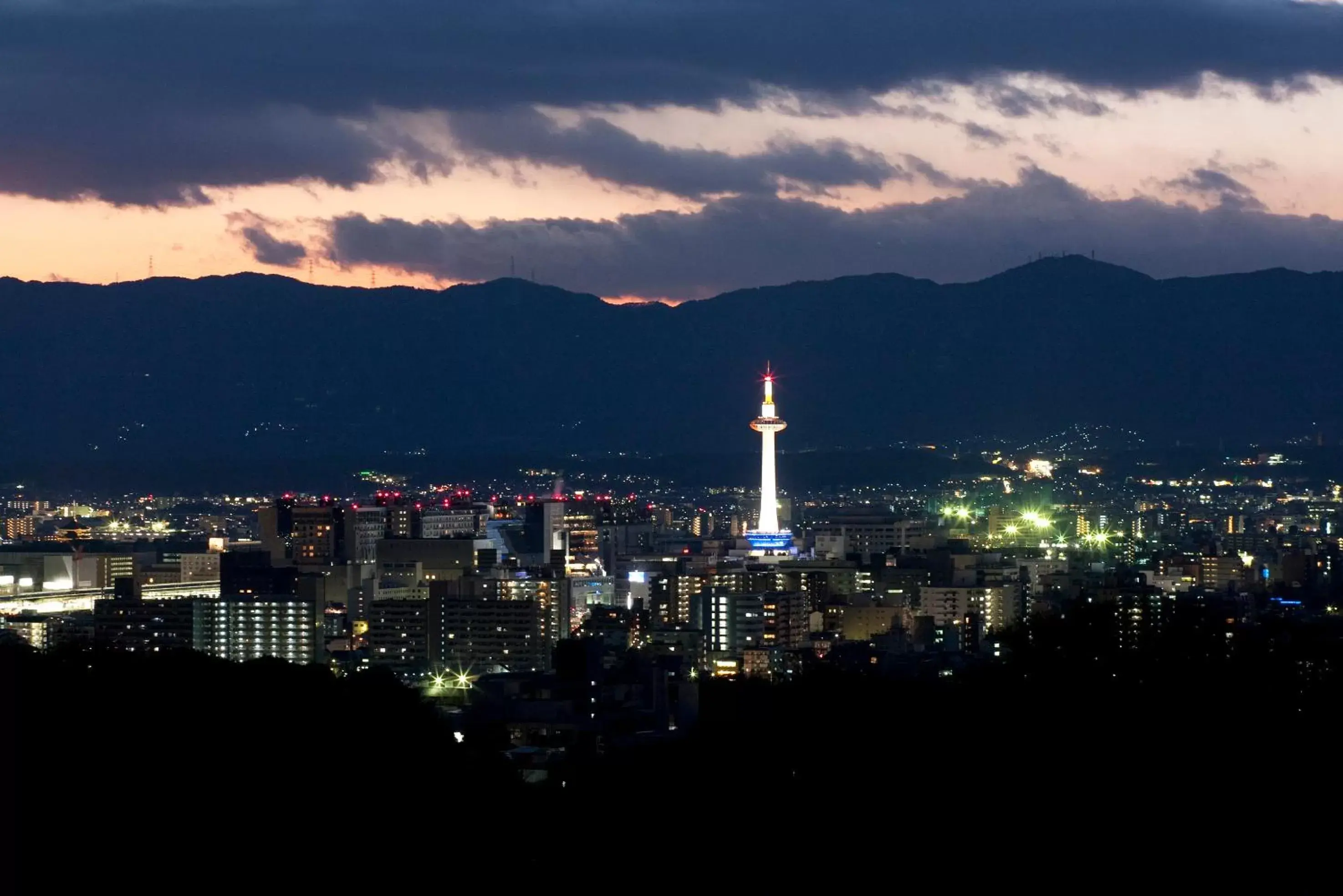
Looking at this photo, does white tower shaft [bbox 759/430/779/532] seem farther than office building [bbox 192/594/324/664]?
Yes

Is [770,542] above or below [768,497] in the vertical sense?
below

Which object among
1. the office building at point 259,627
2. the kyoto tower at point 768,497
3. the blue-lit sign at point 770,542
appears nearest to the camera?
the office building at point 259,627

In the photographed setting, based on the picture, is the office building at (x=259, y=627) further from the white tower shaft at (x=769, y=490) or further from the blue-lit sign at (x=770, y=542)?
the white tower shaft at (x=769, y=490)

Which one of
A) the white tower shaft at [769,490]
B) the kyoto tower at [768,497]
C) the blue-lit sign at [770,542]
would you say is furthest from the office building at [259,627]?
the white tower shaft at [769,490]

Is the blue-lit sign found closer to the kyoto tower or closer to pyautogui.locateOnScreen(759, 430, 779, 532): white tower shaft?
the kyoto tower

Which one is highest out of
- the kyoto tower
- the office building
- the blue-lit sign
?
the kyoto tower

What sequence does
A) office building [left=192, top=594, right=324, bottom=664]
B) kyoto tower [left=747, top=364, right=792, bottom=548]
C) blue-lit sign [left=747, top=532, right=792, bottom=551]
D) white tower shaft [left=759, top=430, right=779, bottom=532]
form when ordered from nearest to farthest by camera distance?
office building [left=192, top=594, right=324, bottom=664]
blue-lit sign [left=747, top=532, right=792, bottom=551]
kyoto tower [left=747, top=364, right=792, bottom=548]
white tower shaft [left=759, top=430, right=779, bottom=532]

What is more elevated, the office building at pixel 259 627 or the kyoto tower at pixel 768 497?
the kyoto tower at pixel 768 497

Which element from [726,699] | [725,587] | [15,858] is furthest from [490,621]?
[15,858]

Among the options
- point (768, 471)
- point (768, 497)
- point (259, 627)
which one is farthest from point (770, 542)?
point (259, 627)

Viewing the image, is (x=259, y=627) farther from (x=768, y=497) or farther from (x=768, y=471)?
(x=768, y=497)

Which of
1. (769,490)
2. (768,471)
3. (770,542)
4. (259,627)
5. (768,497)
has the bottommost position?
(259,627)

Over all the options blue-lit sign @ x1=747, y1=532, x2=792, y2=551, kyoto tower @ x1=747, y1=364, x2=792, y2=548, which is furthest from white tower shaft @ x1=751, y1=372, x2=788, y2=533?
blue-lit sign @ x1=747, y1=532, x2=792, y2=551

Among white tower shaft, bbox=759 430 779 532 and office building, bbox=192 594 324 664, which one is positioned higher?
white tower shaft, bbox=759 430 779 532
